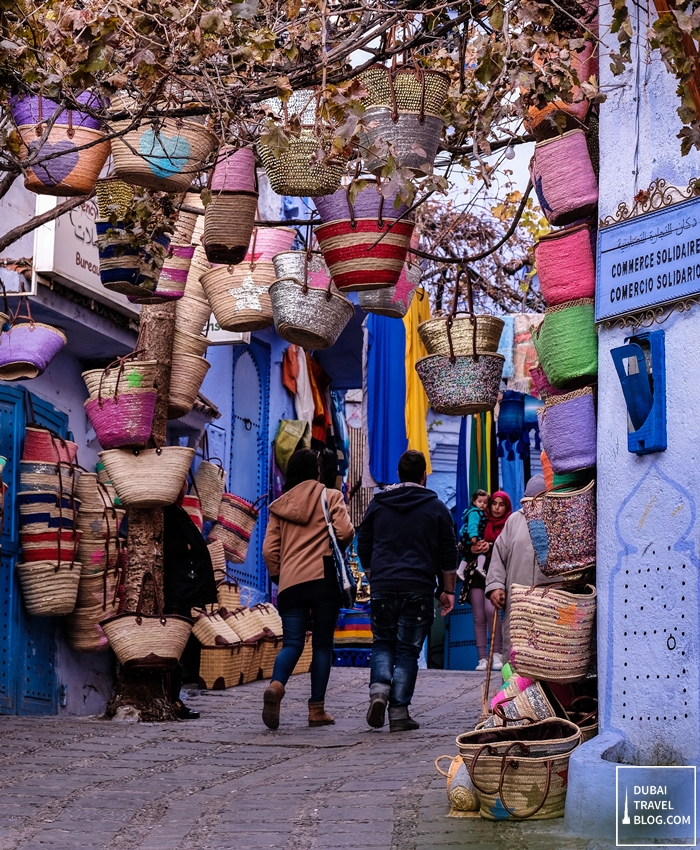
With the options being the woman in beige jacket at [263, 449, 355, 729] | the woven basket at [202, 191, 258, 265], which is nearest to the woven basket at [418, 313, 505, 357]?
the woven basket at [202, 191, 258, 265]

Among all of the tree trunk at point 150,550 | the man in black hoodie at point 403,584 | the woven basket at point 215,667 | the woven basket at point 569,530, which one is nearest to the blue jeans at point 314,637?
the man in black hoodie at point 403,584

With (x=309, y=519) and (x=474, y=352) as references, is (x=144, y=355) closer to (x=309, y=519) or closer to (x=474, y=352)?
(x=309, y=519)

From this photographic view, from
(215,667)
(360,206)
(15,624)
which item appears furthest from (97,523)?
(360,206)

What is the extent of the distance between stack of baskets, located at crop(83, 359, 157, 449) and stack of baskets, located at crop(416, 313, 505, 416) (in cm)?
288

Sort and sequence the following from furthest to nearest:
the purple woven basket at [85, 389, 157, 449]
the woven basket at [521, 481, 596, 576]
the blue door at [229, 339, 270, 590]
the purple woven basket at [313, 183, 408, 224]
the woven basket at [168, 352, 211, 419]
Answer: the blue door at [229, 339, 270, 590], the woven basket at [168, 352, 211, 419], the purple woven basket at [85, 389, 157, 449], the purple woven basket at [313, 183, 408, 224], the woven basket at [521, 481, 596, 576]

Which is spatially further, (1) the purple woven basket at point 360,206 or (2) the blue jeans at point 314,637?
(2) the blue jeans at point 314,637

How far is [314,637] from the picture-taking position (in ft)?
29.0

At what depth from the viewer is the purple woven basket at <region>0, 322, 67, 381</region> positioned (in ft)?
30.8

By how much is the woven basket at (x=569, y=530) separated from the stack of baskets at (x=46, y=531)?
4.73 m

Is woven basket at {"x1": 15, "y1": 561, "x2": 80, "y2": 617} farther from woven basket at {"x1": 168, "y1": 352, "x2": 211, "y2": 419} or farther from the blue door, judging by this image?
the blue door

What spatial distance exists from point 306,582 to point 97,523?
7.37 feet

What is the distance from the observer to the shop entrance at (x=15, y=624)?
31.4ft

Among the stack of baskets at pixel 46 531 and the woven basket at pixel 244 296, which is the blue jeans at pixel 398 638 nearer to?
the woven basket at pixel 244 296

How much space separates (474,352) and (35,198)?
19.1ft
